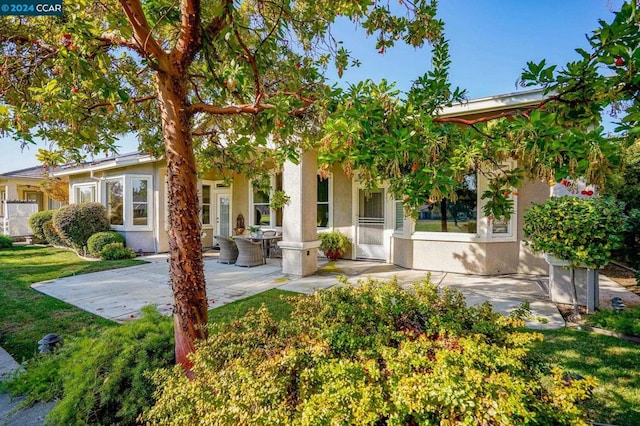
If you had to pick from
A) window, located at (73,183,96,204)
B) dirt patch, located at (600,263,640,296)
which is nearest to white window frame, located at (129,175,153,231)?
window, located at (73,183,96,204)

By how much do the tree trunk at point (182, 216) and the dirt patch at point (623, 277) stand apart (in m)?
8.80

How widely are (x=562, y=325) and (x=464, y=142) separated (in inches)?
174

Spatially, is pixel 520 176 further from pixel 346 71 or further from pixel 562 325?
pixel 562 325

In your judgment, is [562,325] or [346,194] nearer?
[562,325]

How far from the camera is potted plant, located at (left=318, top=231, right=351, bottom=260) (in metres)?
10.5

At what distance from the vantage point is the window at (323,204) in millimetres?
11297

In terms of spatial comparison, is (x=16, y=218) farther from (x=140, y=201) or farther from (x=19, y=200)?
(x=140, y=201)

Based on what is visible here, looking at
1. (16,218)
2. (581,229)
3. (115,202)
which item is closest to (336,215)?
(581,229)

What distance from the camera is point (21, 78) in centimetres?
333

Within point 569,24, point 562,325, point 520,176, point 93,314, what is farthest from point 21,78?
point 569,24

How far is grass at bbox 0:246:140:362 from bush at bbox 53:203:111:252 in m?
1.64

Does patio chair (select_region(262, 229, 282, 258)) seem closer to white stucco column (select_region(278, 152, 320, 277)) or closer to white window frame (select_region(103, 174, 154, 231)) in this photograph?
white stucco column (select_region(278, 152, 320, 277))

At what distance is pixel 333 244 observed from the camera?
10.5 m

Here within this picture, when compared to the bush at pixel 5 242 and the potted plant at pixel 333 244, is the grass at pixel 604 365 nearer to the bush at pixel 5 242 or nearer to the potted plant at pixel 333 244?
the potted plant at pixel 333 244
